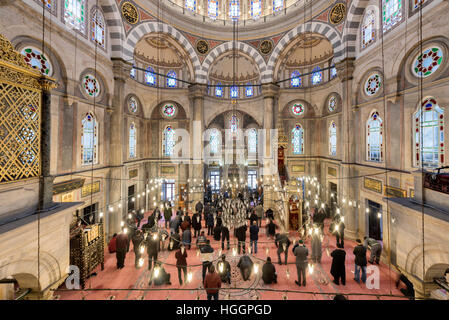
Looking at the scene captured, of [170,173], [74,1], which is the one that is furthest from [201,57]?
[170,173]

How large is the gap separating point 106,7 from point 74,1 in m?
1.85

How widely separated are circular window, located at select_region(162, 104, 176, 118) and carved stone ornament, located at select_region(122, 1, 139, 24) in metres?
5.18

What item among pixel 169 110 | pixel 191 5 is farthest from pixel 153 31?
pixel 169 110

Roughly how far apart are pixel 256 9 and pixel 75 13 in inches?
427

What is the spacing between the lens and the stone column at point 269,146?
1230 cm

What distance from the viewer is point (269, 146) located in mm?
12648

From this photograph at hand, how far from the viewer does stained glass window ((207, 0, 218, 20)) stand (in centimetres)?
1344

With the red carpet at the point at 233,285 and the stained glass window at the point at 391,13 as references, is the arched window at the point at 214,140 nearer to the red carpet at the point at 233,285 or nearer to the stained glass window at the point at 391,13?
the red carpet at the point at 233,285

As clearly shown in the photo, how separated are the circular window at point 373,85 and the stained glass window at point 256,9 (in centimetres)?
880

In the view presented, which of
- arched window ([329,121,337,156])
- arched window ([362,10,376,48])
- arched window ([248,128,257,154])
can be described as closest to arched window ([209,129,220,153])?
arched window ([248,128,257,154])

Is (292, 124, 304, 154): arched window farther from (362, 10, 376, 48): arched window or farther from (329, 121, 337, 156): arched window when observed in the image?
(362, 10, 376, 48): arched window

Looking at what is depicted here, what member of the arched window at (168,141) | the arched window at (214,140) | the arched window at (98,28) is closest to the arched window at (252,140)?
the arched window at (214,140)

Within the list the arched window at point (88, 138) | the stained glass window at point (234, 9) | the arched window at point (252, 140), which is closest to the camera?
the arched window at point (88, 138)

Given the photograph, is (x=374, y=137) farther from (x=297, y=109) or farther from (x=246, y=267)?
(x=246, y=267)
